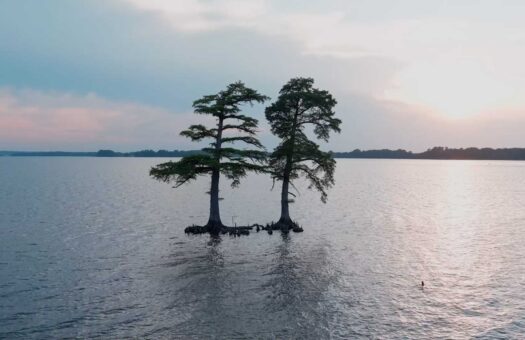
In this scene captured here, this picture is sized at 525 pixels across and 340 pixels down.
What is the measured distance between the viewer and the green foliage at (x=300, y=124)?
49750 mm

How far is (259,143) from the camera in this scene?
49312 millimetres

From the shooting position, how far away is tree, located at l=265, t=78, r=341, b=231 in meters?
49.8

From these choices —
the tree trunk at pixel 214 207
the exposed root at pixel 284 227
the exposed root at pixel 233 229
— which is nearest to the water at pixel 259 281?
the exposed root at pixel 284 227

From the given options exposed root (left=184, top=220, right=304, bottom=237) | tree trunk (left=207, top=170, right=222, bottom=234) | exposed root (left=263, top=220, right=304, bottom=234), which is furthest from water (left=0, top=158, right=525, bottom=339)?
tree trunk (left=207, top=170, right=222, bottom=234)

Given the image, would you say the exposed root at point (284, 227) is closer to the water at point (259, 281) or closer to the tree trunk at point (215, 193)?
the water at point (259, 281)

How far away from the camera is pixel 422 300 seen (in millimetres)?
27391

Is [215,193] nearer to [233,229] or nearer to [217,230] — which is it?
[217,230]

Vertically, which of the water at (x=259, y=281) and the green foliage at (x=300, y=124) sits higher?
the green foliage at (x=300, y=124)

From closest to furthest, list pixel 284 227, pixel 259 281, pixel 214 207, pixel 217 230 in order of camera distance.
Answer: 1. pixel 259 281
2. pixel 217 230
3. pixel 214 207
4. pixel 284 227

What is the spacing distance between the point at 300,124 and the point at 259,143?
18.6ft

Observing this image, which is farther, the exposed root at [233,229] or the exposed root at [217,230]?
the exposed root at [233,229]

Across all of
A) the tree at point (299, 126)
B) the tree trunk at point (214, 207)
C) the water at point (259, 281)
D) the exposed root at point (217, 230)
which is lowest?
the water at point (259, 281)

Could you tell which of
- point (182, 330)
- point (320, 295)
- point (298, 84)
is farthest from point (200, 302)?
point (298, 84)

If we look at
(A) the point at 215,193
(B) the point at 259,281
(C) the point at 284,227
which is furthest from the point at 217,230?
(B) the point at 259,281
